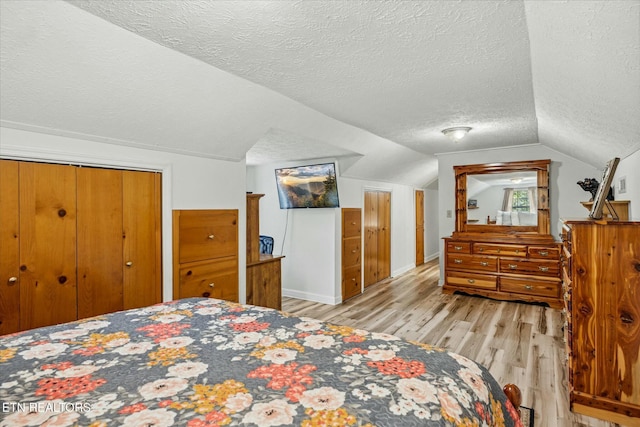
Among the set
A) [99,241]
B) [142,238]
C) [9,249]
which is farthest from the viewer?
[142,238]

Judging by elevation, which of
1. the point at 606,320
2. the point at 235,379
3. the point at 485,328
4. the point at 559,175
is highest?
the point at 559,175

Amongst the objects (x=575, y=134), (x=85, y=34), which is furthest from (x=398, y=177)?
(x=85, y=34)

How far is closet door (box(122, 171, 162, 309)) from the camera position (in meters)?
2.69

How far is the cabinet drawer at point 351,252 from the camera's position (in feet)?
16.8

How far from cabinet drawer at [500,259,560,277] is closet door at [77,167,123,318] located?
4.55 metres

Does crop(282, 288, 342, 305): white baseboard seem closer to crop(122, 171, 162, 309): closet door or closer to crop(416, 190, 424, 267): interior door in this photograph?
crop(122, 171, 162, 309): closet door

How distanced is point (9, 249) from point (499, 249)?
5.12m

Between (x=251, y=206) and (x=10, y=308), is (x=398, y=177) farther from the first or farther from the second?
(x=10, y=308)

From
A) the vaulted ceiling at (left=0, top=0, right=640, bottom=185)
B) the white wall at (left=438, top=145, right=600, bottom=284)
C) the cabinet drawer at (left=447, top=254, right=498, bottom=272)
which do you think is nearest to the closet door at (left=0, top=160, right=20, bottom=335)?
the vaulted ceiling at (left=0, top=0, right=640, bottom=185)

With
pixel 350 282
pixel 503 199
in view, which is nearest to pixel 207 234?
pixel 350 282

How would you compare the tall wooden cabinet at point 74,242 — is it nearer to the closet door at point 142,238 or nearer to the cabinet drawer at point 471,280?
the closet door at point 142,238

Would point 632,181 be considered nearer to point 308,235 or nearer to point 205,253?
point 308,235

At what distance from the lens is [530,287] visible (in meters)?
4.54

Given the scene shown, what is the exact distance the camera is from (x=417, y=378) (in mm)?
1152
